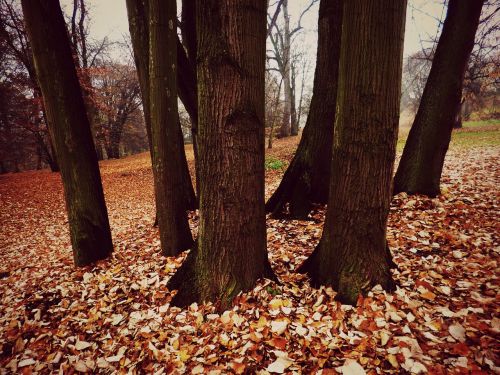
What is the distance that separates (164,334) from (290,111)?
21099mm

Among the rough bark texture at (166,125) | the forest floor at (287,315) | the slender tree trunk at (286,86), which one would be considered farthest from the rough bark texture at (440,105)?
the slender tree trunk at (286,86)

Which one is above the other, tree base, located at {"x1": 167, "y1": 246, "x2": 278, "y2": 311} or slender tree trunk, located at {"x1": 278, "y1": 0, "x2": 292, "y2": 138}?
slender tree trunk, located at {"x1": 278, "y1": 0, "x2": 292, "y2": 138}

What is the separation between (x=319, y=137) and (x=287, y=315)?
322cm

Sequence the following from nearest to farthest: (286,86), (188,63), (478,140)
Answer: (188,63) → (478,140) → (286,86)

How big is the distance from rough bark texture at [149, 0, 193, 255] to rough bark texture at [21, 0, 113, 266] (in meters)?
1.28

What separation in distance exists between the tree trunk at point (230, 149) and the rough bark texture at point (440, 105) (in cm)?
368

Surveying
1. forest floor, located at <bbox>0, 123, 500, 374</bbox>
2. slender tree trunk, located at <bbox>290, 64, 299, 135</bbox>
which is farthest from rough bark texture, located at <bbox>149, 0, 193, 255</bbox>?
slender tree trunk, located at <bbox>290, 64, 299, 135</bbox>

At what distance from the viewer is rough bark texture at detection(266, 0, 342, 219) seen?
452cm

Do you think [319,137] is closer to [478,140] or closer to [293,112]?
[478,140]

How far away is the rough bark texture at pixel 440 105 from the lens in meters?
4.48

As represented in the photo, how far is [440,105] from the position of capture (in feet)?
15.5

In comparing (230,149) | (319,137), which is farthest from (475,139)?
(230,149)

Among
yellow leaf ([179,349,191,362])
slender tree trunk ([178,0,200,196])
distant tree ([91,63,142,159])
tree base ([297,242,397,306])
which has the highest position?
distant tree ([91,63,142,159])

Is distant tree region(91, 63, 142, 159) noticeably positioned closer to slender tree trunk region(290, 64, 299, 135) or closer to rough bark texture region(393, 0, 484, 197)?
slender tree trunk region(290, 64, 299, 135)
